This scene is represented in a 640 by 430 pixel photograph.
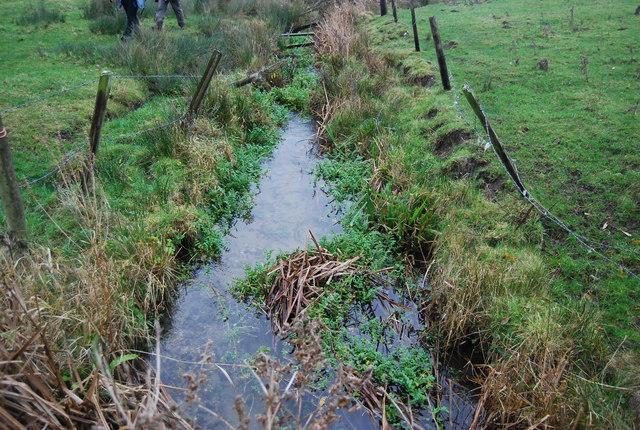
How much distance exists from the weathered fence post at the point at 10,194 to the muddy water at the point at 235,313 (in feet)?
4.88

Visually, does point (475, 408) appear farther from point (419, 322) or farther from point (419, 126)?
point (419, 126)

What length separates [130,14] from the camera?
1023 cm

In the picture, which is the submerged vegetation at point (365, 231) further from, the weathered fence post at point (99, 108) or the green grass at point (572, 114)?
the weathered fence post at point (99, 108)

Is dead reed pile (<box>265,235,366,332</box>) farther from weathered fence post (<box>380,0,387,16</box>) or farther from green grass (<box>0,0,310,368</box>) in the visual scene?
weathered fence post (<box>380,0,387,16</box>)

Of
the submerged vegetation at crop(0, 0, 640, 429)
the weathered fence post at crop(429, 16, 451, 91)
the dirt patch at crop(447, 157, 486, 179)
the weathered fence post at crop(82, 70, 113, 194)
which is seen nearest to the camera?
the submerged vegetation at crop(0, 0, 640, 429)

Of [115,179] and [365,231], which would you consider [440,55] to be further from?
[115,179]

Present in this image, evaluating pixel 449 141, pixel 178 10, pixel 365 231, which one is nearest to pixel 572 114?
pixel 449 141

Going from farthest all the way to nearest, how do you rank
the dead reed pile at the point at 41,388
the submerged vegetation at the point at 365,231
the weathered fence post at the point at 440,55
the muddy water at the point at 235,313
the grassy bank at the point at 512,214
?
the weathered fence post at the point at 440,55
the muddy water at the point at 235,313
the grassy bank at the point at 512,214
the submerged vegetation at the point at 365,231
the dead reed pile at the point at 41,388

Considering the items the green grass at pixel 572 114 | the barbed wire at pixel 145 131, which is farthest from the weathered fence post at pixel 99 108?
the green grass at pixel 572 114

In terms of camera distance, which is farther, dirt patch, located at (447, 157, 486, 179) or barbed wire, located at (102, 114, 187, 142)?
barbed wire, located at (102, 114, 187, 142)

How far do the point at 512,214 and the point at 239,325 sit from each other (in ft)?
9.76

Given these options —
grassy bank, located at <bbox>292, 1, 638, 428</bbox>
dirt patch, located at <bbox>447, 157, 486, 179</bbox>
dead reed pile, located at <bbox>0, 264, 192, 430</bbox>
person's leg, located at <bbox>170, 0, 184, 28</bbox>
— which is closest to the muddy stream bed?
dead reed pile, located at <bbox>0, 264, 192, 430</bbox>

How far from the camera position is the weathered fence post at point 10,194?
3.38 metres

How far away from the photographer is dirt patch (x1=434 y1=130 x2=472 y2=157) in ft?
20.2
